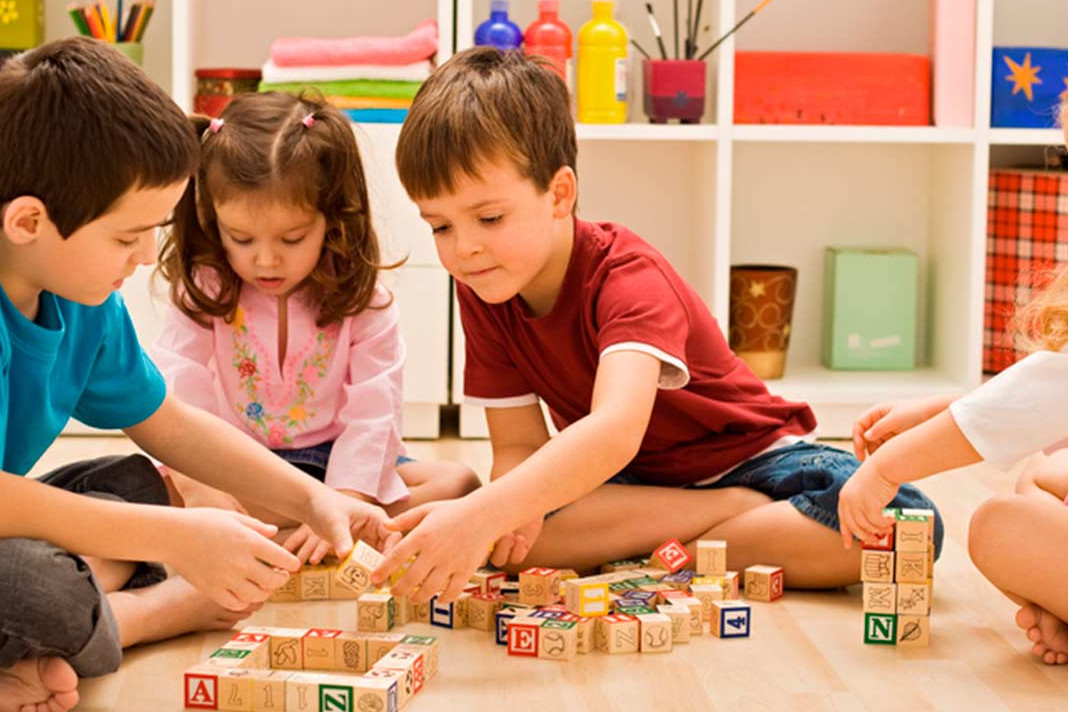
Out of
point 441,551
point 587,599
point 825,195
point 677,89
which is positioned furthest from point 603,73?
point 441,551

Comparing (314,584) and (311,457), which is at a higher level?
(311,457)

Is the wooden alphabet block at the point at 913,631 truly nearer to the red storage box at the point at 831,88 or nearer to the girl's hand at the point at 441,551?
the girl's hand at the point at 441,551

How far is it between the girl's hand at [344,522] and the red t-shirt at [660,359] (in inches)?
8.1

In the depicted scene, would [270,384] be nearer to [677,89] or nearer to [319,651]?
[319,651]

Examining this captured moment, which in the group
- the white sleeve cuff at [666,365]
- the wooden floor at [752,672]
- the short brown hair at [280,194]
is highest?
the short brown hair at [280,194]

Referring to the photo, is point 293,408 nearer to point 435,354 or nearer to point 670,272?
point 670,272

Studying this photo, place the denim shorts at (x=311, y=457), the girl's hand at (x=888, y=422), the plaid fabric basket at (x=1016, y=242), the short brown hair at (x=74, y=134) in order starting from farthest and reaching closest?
the plaid fabric basket at (x=1016, y=242)
the denim shorts at (x=311, y=457)
the girl's hand at (x=888, y=422)
the short brown hair at (x=74, y=134)

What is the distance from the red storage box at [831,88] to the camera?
102 inches

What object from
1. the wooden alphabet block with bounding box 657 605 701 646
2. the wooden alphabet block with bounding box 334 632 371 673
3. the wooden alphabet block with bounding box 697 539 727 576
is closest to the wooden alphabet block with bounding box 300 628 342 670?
the wooden alphabet block with bounding box 334 632 371 673

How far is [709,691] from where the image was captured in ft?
4.32

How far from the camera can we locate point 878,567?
1.43 metres

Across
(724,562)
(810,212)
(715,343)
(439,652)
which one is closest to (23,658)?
(439,652)

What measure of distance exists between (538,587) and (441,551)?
0.73 feet

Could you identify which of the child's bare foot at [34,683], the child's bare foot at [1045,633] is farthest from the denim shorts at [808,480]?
the child's bare foot at [34,683]
